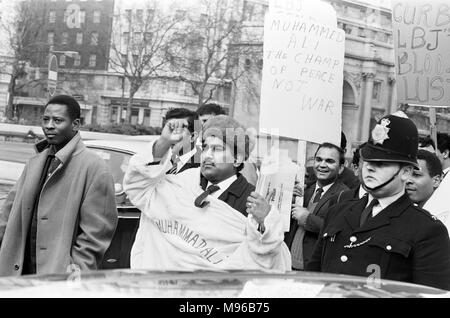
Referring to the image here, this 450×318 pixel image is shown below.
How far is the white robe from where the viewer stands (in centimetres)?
378

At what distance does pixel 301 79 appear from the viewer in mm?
5438

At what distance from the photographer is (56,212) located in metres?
4.38

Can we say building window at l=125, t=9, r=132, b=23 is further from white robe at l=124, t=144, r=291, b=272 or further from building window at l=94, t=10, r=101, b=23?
white robe at l=124, t=144, r=291, b=272

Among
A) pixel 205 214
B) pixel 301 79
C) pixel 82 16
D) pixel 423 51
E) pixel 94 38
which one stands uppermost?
pixel 82 16

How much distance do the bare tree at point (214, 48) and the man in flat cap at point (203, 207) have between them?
15946 mm

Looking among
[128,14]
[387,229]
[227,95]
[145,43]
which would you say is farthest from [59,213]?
[227,95]

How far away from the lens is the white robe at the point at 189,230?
3781 millimetres

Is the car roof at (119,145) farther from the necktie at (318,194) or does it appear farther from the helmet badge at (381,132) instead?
the helmet badge at (381,132)

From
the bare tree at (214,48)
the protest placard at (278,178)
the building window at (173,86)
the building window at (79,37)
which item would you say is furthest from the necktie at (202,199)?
the building window at (173,86)

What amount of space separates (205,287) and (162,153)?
237cm

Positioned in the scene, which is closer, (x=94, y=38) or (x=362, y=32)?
(x=362, y=32)

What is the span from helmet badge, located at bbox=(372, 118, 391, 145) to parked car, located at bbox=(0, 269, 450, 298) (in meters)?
1.57

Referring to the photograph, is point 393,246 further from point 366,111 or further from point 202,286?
point 366,111

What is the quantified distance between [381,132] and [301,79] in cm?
183
